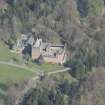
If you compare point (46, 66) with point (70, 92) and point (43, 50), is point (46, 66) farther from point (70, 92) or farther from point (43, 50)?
point (70, 92)

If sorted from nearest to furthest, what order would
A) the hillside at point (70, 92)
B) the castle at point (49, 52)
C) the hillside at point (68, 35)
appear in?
the hillside at point (70, 92) < the hillside at point (68, 35) < the castle at point (49, 52)

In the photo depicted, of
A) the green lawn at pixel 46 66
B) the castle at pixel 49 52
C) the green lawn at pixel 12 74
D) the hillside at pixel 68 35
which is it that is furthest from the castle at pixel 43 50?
the green lawn at pixel 12 74

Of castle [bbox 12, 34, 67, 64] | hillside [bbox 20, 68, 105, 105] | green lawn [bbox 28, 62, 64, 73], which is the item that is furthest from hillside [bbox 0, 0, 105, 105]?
castle [bbox 12, 34, 67, 64]

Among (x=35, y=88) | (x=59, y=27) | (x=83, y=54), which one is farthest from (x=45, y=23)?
(x=35, y=88)

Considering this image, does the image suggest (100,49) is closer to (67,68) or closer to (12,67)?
(67,68)

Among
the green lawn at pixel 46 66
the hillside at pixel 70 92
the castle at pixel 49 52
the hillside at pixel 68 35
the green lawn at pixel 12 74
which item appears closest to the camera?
the hillside at pixel 70 92

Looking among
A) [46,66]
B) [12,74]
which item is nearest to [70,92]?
[12,74]

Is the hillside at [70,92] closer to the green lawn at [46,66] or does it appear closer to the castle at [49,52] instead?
the green lawn at [46,66]

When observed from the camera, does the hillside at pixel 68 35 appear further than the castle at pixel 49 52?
No
